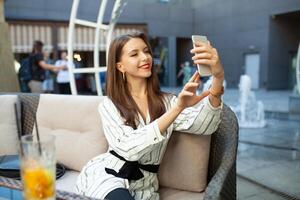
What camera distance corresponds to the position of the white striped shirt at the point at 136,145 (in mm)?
1257

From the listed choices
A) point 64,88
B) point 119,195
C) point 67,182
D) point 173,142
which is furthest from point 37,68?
point 119,195

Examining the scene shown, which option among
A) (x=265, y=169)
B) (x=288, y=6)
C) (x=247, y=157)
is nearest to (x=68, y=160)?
(x=265, y=169)

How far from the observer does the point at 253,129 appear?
17.1 ft

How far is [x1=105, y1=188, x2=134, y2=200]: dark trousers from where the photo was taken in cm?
123

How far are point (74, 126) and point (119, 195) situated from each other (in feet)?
2.70

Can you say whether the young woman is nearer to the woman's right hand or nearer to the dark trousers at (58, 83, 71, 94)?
the woman's right hand

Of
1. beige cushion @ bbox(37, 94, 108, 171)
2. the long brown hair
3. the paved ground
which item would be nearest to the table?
the long brown hair

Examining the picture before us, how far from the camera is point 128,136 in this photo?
4.25 ft

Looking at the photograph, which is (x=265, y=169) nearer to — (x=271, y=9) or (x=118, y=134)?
(x=118, y=134)

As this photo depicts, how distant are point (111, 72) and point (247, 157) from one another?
2435 millimetres

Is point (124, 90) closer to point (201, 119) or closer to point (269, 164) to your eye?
point (201, 119)

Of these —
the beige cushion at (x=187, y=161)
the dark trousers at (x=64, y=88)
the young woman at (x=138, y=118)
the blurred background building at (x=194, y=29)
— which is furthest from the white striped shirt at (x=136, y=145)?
the blurred background building at (x=194, y=29)

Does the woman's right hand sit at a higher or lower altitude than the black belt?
higher

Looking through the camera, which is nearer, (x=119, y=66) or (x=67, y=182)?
(x=119, y=66)
